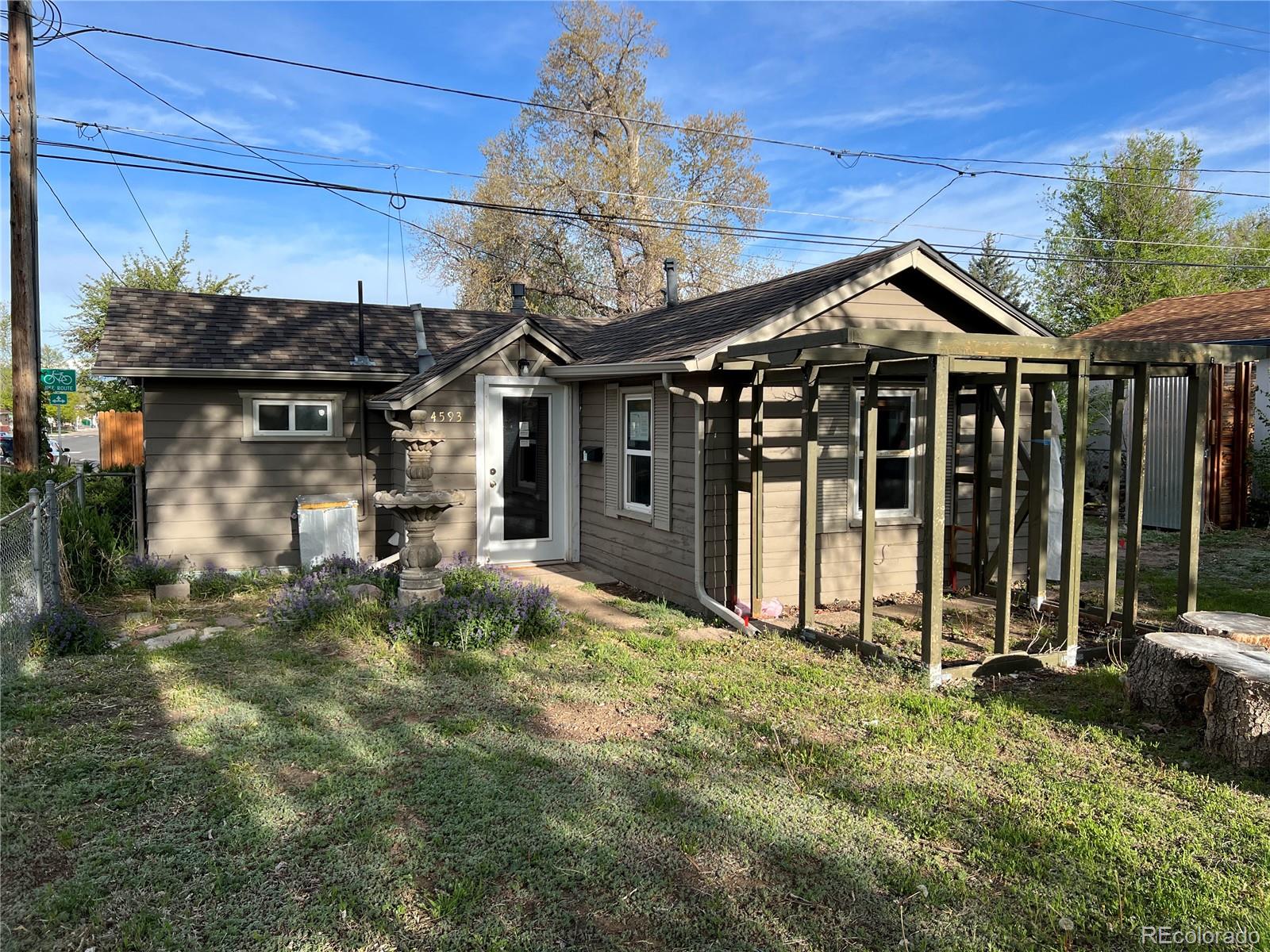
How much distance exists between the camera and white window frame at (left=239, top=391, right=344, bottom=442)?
9461 millimetres

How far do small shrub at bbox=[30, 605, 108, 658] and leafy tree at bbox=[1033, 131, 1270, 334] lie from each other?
26.8 meters

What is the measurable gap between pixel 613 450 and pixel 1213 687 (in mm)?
5905

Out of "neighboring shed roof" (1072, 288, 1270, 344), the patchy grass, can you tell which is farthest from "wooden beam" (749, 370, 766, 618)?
"neighboring shed roof" (1072, 288, 1270, 344)

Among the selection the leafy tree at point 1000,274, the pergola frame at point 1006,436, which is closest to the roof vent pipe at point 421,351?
the pergola frame at point 1006,436

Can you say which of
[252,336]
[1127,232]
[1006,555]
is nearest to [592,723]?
[1006,555]

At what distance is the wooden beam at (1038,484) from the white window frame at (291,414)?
7.76m

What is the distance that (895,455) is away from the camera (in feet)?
26.8

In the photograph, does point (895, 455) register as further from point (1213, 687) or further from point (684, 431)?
point (1213, 687)

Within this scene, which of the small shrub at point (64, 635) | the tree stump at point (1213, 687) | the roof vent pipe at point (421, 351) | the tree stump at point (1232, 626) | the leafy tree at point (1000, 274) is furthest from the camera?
the leafy tree at point (1000, 274)

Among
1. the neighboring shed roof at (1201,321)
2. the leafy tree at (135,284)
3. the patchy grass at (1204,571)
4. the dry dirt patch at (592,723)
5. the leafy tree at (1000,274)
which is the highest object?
the leafy tree at (1000,274)

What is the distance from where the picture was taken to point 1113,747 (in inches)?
175

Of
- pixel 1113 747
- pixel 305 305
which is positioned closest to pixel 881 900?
pixel 1113 747

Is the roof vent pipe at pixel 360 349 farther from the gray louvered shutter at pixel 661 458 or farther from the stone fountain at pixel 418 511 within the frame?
the gray louvered shutter at pixel 661 458

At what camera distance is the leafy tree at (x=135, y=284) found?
21000 millimetres
